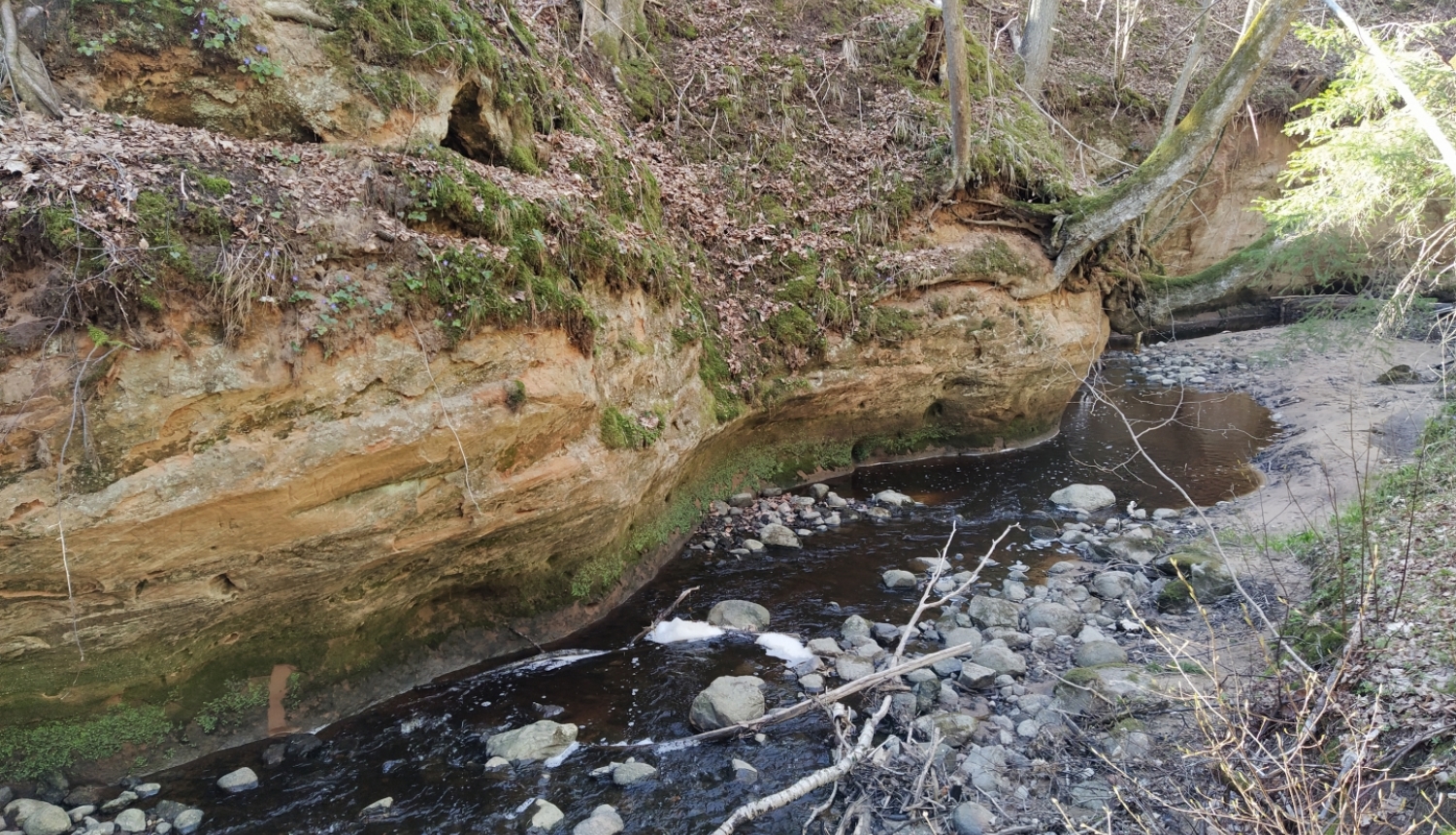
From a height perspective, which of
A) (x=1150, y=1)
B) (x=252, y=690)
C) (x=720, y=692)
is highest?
(x=1150, y=1)

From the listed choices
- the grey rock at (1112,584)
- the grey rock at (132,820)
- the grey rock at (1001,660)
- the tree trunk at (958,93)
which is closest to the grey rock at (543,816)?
the grey rock at (132,820)

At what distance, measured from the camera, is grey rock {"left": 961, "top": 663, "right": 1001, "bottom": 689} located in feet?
18.0

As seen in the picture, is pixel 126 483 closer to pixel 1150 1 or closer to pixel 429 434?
pixel 429 434

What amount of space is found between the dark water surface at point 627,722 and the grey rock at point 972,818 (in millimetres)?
861

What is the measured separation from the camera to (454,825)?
4.27 metres

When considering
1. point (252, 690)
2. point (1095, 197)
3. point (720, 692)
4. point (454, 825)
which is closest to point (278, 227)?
point (252, 690)

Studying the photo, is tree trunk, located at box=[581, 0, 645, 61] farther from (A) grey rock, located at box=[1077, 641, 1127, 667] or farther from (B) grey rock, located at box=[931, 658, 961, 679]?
(A) grey rock, located at box=[1077, 641, 1127, 667]

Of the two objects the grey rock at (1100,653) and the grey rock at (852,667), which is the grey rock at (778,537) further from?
the grey rock at (1100,653)

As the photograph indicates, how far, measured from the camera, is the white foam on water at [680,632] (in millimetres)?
6340

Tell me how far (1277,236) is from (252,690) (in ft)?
40.2

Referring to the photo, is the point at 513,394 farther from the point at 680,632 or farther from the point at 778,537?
the point at 778,537

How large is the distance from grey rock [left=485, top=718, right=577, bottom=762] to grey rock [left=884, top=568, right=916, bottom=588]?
3537mm

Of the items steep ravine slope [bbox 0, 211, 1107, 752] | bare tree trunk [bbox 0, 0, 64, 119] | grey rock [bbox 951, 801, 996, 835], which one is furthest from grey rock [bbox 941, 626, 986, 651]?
bare tree trunk [bbox 0, 0, 64, 119]

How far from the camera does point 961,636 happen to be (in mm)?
6238
